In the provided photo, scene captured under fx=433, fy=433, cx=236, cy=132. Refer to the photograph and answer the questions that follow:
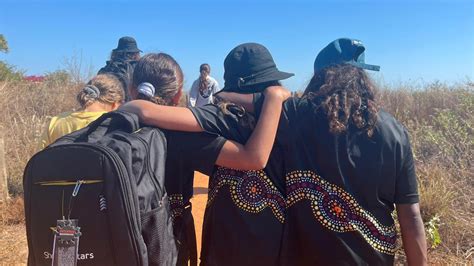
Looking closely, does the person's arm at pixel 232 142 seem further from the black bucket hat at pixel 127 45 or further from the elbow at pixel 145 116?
the black bucket hat at pixel 127 45

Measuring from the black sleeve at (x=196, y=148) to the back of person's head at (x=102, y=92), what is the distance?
1270 mm

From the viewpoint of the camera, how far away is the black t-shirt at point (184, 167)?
5.42 feet

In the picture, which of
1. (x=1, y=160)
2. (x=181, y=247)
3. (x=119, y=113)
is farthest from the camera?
(x=1, y=160)

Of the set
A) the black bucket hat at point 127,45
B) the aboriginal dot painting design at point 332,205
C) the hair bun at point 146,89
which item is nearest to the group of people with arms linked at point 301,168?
the aboriginal dot painting design at point 332,205

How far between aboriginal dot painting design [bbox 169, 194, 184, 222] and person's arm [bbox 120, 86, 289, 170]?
0.86 ft

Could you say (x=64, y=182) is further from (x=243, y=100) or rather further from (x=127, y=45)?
(x=127, y=45)

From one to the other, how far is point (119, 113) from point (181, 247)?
2.15ft

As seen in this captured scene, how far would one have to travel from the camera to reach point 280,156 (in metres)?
1.71

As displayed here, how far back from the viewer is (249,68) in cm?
177

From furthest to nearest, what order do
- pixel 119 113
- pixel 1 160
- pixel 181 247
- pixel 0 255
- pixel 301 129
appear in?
pixel 1 160
pixel 0 255
pixel 181 247
pixel 301 129
pixel 119 113

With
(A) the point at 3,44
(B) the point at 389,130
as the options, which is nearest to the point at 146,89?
(B) the point at 389,130

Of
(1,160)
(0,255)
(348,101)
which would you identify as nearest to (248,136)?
(348,101)

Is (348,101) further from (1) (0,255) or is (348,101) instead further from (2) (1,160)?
(2) (1,160)

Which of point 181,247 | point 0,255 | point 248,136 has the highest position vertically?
point 248,136
